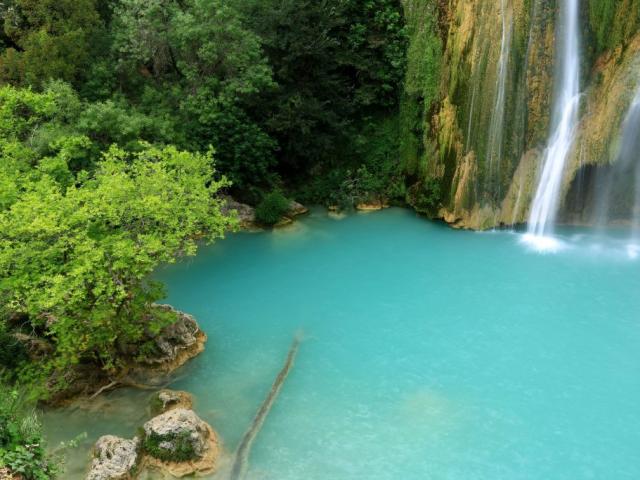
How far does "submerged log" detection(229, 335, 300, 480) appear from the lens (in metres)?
9.11

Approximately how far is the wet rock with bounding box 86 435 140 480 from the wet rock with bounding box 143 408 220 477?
27 cm

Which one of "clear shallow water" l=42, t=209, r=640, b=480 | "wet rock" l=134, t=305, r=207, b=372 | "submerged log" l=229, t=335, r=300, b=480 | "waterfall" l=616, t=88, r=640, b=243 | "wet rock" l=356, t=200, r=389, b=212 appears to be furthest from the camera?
"wet rock" l=356, t=200, r=389, b=212

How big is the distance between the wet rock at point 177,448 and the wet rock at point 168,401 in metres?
0.86

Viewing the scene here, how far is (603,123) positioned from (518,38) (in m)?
3.08

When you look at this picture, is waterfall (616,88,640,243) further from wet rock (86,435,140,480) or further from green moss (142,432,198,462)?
wet rock (86,435,140,480)

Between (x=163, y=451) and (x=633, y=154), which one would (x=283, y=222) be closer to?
Answer: (x=163, y=451)

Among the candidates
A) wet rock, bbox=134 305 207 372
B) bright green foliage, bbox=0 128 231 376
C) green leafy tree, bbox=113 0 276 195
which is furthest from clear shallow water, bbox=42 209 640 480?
green leafy tree, bbox=113 0 276 195

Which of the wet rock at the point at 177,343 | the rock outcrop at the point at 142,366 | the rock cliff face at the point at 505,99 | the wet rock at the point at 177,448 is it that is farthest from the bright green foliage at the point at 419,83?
the wet rock at the point at 177,448

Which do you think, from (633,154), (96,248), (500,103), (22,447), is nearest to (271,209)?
(500,103)

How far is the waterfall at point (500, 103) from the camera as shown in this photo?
1523 centimetres

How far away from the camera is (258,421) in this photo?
10.1 meters

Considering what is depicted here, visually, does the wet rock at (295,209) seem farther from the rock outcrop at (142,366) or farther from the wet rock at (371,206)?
the rock outcrop at (142,366)

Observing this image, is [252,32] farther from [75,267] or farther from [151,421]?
[151,421]

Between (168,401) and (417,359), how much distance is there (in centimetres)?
469
